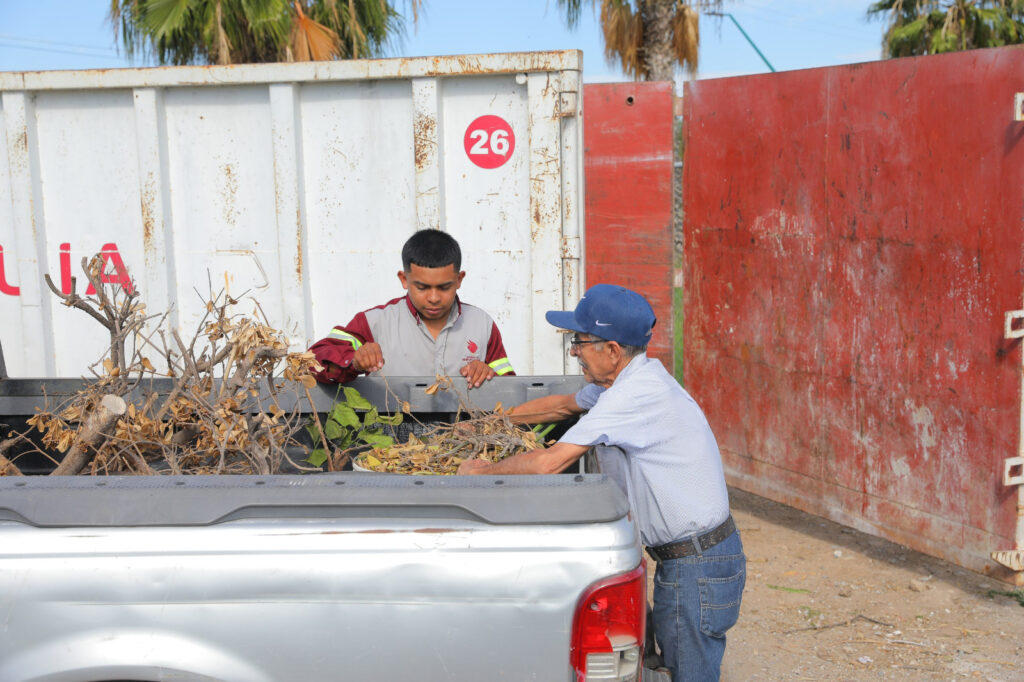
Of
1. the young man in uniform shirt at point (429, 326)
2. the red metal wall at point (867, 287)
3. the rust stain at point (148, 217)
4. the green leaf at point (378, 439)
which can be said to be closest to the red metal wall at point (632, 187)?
the red metal wall at point (867, 287)

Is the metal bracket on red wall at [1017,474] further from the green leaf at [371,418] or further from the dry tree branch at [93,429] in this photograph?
the dry tree branch at [93,429]

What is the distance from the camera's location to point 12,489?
199 cm

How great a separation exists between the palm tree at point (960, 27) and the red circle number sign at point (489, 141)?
13206 mm

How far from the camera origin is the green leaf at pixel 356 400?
3.11 metres

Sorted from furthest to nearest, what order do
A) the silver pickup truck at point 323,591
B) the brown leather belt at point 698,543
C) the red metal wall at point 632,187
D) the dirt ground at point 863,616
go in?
the red metal wall at point 632,187 → the dirt ground at point 863,616 → the brown leather belt at point 698,543 → the silver pickup truck at point 323,591

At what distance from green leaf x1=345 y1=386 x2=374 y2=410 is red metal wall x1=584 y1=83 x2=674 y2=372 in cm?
411

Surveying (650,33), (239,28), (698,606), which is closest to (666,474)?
(698,606)

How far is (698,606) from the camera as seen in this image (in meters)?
2.66

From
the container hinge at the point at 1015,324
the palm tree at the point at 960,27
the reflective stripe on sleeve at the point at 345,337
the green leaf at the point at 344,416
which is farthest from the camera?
the palm tree at the point at 960,27

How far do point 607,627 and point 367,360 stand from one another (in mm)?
1660

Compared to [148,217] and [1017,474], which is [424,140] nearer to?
[148,217]

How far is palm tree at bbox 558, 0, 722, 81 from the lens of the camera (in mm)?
15984

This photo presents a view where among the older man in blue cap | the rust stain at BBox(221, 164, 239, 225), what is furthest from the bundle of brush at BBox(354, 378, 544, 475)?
the rust stain at BBox(221, 164, 239, 225)

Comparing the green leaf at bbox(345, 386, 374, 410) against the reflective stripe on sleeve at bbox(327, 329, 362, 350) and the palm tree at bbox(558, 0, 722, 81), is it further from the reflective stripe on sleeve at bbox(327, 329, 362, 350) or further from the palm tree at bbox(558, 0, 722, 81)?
the palm tree at bbox(558, 0, 722, 81)
